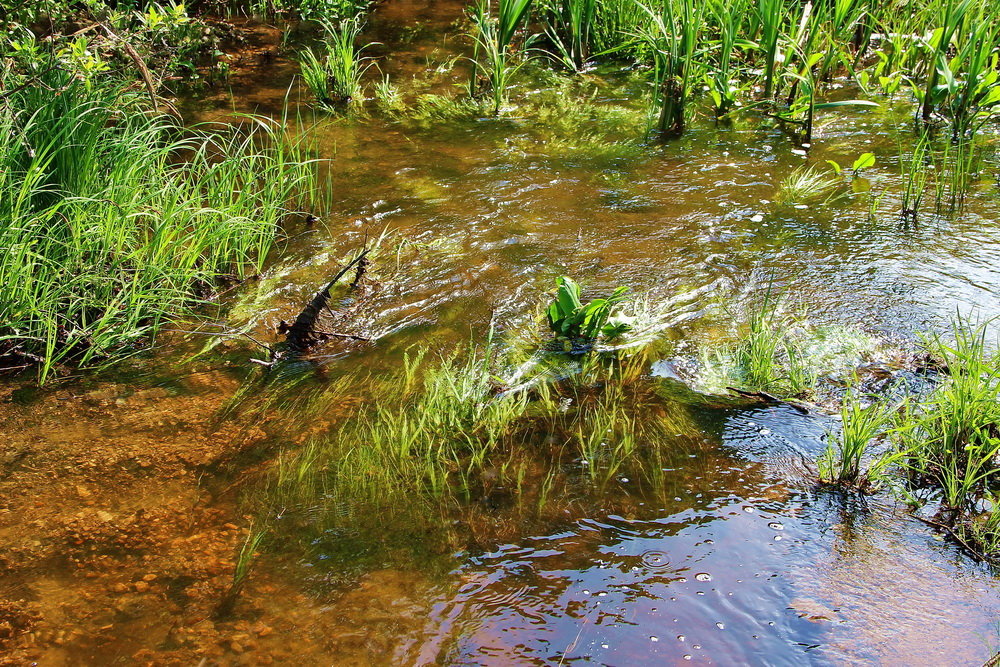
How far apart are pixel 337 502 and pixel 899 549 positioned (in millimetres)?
1695

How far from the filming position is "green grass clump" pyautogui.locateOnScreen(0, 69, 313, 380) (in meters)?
3.02

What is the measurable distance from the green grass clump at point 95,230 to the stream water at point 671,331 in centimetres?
30

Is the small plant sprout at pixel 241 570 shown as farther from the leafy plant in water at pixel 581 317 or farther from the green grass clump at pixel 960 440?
the green grass clump at pixel 960 440

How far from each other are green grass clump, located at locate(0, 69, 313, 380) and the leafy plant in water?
144 centimetres

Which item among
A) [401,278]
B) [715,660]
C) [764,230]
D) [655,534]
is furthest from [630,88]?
[715,660]

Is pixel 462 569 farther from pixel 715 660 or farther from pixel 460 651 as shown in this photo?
pixel 715 660

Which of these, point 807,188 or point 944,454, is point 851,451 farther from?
point 807,188

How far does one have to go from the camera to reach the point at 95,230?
123 inches

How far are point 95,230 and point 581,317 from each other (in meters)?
2.01

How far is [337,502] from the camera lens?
2.46 meters

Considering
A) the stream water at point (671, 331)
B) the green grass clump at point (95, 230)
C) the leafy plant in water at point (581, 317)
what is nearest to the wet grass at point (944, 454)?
the stream water at point (671, 331)

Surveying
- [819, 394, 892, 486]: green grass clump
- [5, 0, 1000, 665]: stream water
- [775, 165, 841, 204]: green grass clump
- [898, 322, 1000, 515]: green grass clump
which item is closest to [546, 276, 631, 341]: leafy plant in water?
[5, 0, 1000, 665]: stream water

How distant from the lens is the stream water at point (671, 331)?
201 centimetres

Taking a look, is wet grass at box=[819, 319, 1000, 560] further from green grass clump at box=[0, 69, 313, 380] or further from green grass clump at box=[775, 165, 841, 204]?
→ green grass clump at box=[0, 69, 313, 380]
